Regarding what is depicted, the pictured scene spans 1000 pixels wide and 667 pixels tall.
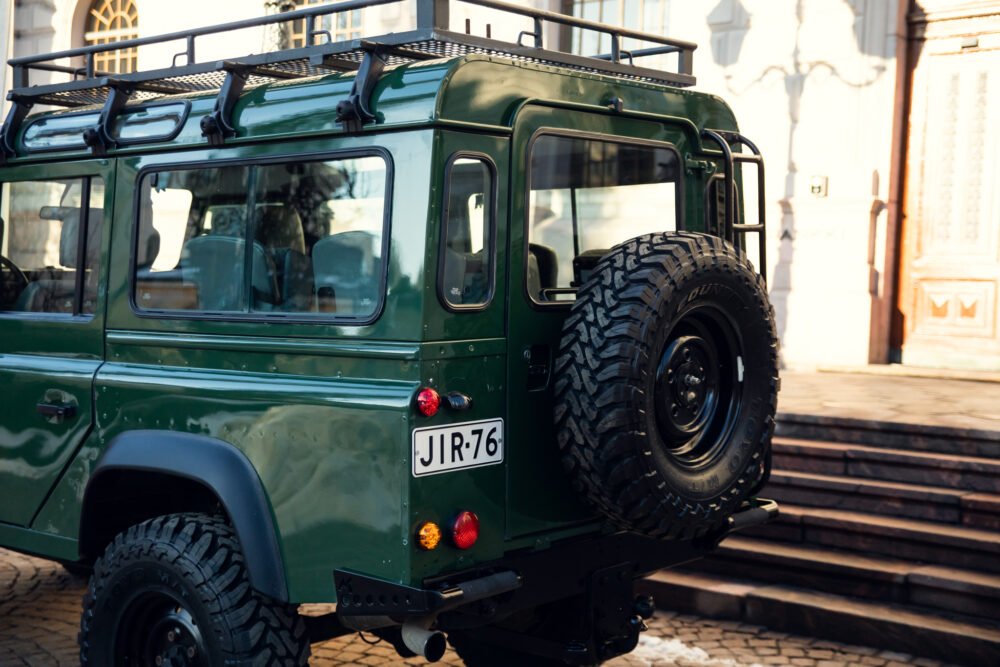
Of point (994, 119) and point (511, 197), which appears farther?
point (994, 119)

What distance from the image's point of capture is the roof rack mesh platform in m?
3.92

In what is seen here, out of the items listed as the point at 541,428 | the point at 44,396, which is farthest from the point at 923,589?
the point at 44,396

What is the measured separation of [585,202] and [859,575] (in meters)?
2.54

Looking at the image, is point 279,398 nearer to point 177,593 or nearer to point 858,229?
point 177,593

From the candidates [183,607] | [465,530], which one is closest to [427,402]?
[465,530]

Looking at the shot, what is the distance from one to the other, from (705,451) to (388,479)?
3.76 ft

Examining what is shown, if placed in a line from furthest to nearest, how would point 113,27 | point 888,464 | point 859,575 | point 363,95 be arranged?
point 113,27 → point 888,464 → point 859,575 → point 363,95

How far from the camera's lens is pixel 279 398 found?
3.88 metres

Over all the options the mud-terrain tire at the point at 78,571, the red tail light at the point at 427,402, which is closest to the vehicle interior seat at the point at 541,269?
the red tail light at the point at 427,402

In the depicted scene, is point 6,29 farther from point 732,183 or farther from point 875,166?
point 732,183

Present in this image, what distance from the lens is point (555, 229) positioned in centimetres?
429

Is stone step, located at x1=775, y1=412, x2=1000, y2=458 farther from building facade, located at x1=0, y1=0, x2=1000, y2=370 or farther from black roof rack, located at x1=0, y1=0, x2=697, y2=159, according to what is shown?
building facade, located at x1=0, y1=0, x2=1000, y2=370

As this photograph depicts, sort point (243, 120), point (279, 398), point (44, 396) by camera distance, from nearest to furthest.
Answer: point (279, 398)
point (243, 120)
point (44, 396)

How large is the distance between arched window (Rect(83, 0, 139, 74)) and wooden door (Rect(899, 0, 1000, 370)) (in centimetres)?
941
